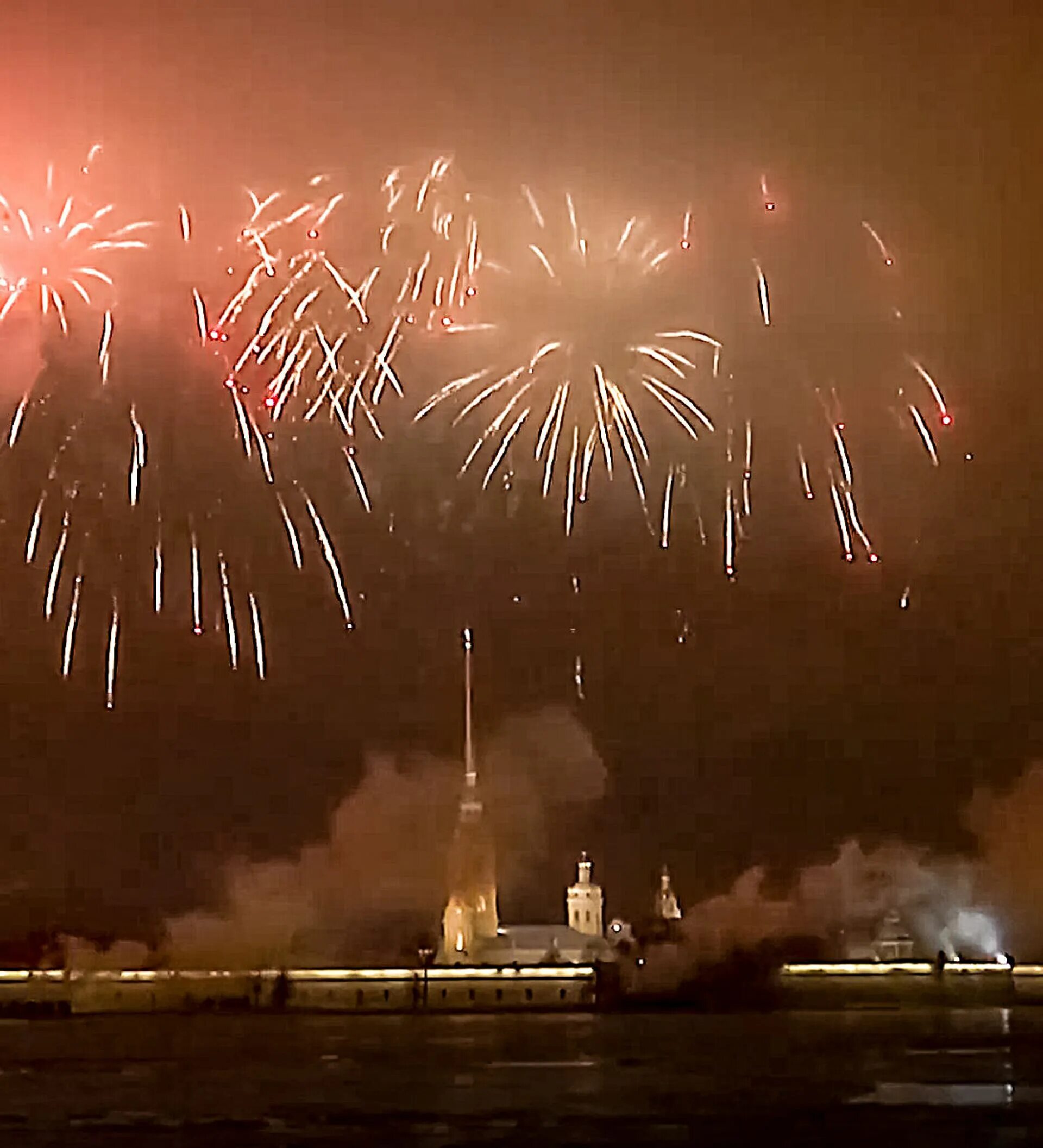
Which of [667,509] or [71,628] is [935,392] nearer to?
[667,509]

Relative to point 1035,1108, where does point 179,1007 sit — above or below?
above

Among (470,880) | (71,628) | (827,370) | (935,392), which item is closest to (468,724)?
(470,880)

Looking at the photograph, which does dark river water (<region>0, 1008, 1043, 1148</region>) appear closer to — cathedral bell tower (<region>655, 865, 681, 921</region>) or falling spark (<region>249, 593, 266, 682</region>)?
cathedral bell tower (<region>655, 865, 681, 921</region>)

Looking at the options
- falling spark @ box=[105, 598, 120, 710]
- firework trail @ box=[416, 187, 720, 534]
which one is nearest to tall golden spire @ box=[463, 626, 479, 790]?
firework trail @ box=[416, 187, 720, 534]

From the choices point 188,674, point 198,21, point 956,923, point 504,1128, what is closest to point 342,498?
point 188,674

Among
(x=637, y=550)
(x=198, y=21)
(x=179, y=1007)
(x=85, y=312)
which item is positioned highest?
(x=198, y=21)

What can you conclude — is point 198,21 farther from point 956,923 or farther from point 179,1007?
point 956,923
